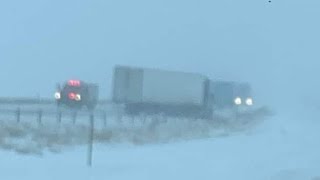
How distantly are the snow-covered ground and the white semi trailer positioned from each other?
21.1 m

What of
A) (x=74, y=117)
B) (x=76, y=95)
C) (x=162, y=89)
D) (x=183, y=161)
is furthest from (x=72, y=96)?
(x=183, y=161)

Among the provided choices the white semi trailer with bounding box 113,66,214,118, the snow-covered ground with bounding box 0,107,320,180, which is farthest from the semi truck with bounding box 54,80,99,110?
the snow-covered ground with bounding box 0,107,320,180

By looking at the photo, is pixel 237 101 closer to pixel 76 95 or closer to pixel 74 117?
pixel 76 95

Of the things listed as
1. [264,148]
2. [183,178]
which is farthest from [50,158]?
[264,148]

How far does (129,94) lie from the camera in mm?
57594

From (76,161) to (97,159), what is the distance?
4.65 feet

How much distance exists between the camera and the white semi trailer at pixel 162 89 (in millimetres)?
57031

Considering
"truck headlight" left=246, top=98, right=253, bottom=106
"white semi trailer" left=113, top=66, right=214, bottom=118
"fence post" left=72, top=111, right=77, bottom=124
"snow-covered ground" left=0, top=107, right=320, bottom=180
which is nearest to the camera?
"snow-covered ground" left=0, top=107, right=320, bottom=180

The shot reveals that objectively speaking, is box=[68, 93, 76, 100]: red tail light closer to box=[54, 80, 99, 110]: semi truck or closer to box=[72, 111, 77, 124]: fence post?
box=[54, 80, 99, 110]: semi truck

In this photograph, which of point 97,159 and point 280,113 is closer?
point 97,159

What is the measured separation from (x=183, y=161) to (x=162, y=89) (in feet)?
116

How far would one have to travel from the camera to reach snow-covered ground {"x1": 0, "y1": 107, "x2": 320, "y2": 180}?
19.6 m

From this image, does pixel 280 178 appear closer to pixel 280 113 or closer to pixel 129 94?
pixel 129 94

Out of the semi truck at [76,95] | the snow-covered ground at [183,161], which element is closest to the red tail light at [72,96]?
the semi truck at [76,95]
